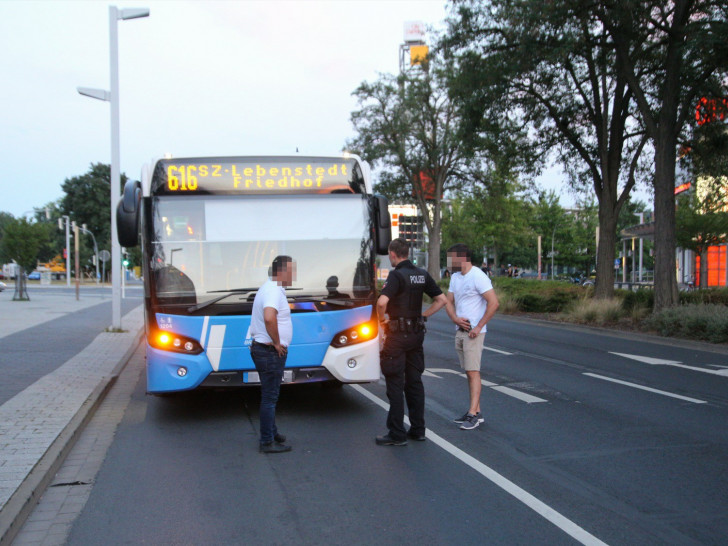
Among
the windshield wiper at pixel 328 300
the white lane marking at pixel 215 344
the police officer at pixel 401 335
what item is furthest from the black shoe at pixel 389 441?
the white lane marking at pixel 215 344

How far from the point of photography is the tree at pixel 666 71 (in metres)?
16.0

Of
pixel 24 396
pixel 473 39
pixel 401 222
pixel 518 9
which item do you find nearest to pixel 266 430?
pixel 24 396

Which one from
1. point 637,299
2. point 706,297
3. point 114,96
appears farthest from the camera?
point 637,299

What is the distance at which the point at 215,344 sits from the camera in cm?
692

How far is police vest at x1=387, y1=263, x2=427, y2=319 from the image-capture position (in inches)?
245

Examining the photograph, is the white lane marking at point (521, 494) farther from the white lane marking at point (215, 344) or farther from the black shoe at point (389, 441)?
the white lane marking at point (215, 344)

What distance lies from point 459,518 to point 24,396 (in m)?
6.18

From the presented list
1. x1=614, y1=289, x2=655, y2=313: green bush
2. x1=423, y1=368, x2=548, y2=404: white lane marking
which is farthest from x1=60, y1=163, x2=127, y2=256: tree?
x1=423, y1=368, x2=548, y2=404: white lane marking

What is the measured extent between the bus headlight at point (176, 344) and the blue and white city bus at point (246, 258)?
1 cm

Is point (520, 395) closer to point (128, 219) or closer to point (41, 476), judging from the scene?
point (128, 219)

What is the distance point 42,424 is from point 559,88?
19005 millimetres

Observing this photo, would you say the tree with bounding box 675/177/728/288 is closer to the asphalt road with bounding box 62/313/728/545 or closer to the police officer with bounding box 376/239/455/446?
the asphalt road with bounding box 62/313/728/545

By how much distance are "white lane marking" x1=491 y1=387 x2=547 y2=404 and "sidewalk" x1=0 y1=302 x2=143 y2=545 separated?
5.17 metres

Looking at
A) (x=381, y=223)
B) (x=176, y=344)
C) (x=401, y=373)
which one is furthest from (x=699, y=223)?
(x=176, y=344)
